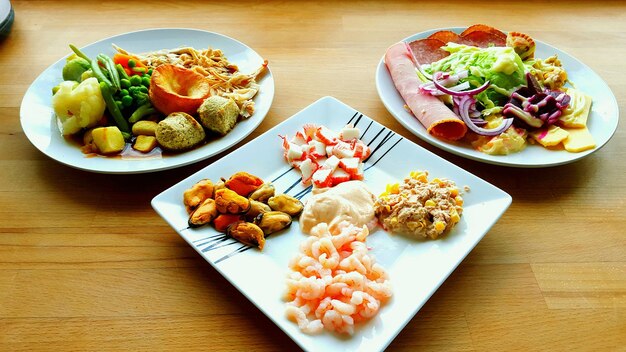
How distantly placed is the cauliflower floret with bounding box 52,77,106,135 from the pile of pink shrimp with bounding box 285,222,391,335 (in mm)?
965

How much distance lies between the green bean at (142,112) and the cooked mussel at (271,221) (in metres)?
0.71

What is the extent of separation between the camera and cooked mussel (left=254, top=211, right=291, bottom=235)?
1430mm

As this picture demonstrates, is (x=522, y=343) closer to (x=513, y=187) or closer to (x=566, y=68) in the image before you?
(x=513, y=187)

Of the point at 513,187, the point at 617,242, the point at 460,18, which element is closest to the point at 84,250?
the point at 513,187

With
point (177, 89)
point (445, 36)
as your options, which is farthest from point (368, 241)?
point (445, 36)

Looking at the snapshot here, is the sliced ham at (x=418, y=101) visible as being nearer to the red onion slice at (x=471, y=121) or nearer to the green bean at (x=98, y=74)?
the red onion slice at (x=471, y=121)

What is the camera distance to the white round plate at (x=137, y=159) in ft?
5.41

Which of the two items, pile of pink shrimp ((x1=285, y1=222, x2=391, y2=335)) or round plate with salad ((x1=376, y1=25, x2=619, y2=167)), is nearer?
pile of pink shrimp ((x1=285, y1=222, x2=391, y2=335))

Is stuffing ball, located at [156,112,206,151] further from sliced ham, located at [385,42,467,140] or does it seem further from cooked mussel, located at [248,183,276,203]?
sliced ham, located at [385,42,467,140]

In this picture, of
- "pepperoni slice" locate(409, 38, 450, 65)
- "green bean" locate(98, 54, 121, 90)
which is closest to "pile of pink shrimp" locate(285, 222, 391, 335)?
"green bean" locate(98, 54, 121, 90)

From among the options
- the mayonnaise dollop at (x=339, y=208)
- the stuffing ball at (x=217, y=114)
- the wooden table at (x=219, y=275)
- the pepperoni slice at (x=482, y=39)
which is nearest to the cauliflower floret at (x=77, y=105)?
the wooden table at (x=219, y=275)

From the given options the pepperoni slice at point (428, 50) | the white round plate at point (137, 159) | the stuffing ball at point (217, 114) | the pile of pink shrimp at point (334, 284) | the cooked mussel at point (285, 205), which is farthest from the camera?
the pepperoni slice at point (428, 50)

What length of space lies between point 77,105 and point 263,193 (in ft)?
2.54

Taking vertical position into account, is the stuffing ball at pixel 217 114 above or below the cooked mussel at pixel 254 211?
above
